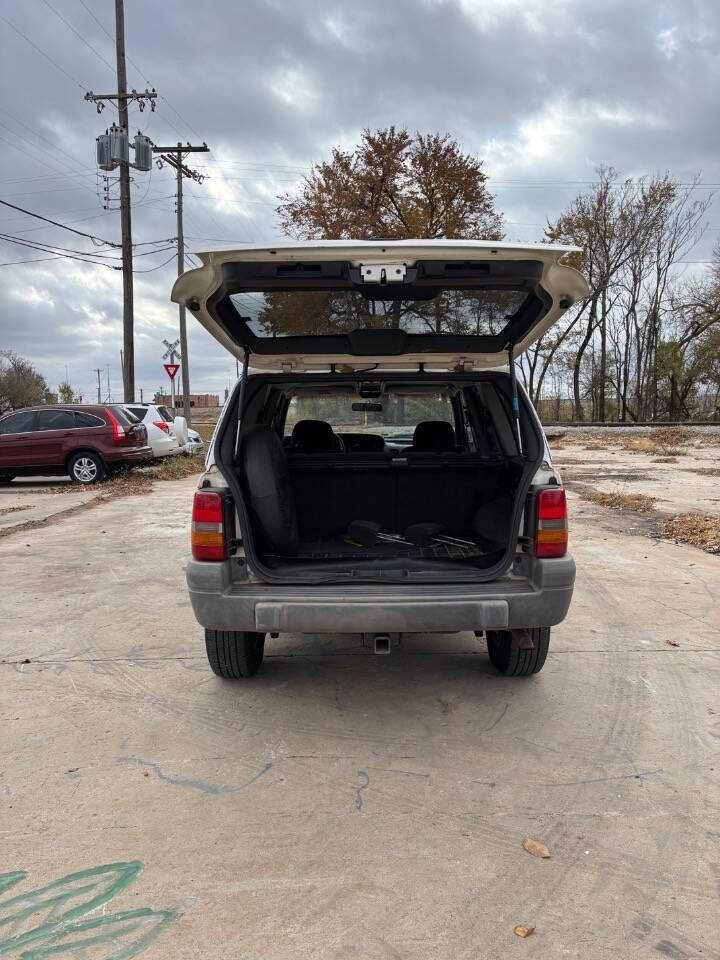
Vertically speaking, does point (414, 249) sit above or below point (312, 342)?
above

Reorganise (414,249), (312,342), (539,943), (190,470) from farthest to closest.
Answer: (190,470)
(312,342)
(414,249)
(539,943)

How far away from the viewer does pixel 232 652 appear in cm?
369

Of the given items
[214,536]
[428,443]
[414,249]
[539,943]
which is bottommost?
[539,943]

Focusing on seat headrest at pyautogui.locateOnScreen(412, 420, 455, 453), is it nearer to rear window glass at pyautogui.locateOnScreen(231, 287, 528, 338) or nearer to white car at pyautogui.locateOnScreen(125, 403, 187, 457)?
rear window glass at pyautogui.locateOnScreen(231, 287, 528, 338)

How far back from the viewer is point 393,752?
10.2 ft

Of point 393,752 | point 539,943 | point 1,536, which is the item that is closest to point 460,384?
point 393,752

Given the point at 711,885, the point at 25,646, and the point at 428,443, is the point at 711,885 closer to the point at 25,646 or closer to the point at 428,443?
the point at 428,443

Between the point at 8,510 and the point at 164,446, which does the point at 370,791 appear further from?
the point at 164,446

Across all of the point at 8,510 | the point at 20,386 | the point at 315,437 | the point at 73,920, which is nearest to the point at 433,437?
the point at 315,437

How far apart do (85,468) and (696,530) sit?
433 inches

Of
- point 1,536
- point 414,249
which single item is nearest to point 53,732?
point 414,249

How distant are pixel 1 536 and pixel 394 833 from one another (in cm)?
740

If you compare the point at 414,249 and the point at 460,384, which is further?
the point at 460,384

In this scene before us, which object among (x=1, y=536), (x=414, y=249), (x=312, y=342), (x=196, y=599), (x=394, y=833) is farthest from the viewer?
(x=1, y=536)
